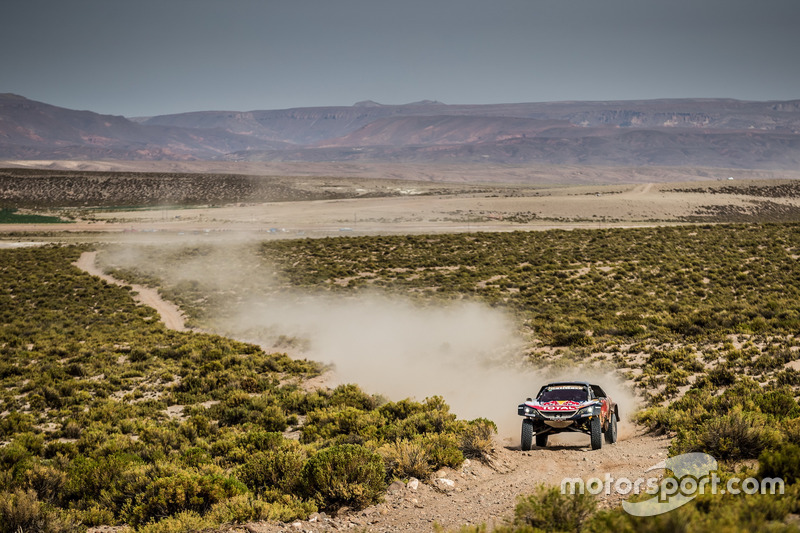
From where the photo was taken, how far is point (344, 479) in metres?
8.34

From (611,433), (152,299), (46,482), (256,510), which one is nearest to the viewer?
(256,510)

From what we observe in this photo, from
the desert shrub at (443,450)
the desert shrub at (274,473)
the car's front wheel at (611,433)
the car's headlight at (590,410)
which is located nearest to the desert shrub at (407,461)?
the desert shrub at (443,450)

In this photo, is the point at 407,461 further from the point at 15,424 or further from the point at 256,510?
the point at 15,424

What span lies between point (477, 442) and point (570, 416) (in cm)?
222

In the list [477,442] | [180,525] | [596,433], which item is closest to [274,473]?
[180,525]

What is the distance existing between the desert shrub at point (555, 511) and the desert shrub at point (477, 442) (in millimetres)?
3783

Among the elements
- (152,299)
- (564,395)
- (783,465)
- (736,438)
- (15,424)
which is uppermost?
(783,465)

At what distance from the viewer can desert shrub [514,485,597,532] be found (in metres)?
5.97

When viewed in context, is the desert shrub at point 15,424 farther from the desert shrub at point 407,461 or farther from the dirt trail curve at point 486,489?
the desert shrub at point 407,461

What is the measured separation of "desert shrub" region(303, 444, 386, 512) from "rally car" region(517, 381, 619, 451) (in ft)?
12.4

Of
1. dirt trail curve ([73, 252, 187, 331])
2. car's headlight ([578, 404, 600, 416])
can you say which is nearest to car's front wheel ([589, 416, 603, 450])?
car's headlight ([578, 404, 600, 416])

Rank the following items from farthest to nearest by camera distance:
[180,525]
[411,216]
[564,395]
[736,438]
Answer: [411,216], [564,395], [736,438], [180,525]

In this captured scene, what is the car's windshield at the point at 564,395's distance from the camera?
11.7 metres

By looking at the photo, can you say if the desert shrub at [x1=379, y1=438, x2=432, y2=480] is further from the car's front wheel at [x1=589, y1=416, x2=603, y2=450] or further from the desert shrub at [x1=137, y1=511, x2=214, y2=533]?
the car's front wheel at [x1=589, y1=416, x2=603, y2=450]
